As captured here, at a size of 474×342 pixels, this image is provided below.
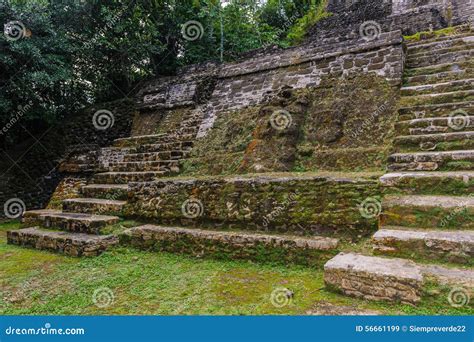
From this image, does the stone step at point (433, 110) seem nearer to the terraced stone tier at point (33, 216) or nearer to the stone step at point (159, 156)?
the stone step at point (159, 156)

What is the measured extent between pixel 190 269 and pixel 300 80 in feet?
16.6

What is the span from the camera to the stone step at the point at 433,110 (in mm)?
4496

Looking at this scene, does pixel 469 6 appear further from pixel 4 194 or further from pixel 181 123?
pixel 4 194

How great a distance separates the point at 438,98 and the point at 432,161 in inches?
67.1

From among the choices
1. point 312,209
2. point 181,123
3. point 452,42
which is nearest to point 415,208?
point 312,209

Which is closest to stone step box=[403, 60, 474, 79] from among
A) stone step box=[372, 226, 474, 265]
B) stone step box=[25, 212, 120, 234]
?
stone step box=[372, 226, 474, 265]

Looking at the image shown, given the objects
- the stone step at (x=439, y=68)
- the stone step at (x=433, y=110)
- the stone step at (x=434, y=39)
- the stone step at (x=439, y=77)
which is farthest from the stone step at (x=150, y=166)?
the stone step at (x=434, y=39)

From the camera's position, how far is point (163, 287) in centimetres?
329

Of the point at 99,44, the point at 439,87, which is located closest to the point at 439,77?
the point at 439,87

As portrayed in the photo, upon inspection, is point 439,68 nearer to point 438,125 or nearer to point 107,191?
point 438,125

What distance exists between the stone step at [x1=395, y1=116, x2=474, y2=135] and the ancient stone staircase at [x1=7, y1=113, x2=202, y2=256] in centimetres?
434

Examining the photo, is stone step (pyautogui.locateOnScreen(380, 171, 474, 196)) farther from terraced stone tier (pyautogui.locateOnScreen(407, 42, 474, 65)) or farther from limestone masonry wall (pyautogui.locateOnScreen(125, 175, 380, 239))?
terraced stone tier (pyautogui.locateOnScreen(407, 42, 474, 65))

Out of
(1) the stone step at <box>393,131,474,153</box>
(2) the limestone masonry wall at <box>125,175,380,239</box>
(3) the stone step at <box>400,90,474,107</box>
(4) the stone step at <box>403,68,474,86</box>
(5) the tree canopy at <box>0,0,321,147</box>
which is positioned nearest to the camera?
(2) the limestone masonry wall at <box>125,175,380,239</box>

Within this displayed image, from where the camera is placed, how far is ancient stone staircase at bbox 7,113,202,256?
15.8 ft
